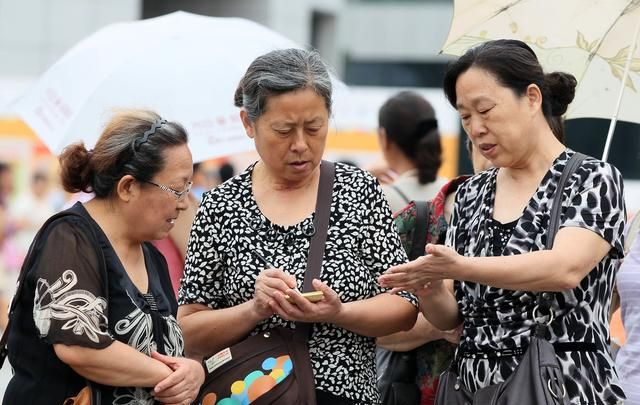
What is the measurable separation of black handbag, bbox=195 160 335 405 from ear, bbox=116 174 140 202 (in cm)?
60

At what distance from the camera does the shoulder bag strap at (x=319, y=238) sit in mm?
3713

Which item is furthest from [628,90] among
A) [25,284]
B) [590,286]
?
[25,284]

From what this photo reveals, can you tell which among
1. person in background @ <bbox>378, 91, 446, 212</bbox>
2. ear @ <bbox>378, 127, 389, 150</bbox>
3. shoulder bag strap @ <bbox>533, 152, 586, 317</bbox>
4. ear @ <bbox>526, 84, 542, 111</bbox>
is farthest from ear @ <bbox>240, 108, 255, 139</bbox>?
ear @ <bbox>378, 127, 389, 150</bbox>

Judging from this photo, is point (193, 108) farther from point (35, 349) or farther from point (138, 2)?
point (138, 2)

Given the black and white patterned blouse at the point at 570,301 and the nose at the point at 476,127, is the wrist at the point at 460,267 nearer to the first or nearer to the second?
the black and white patterned blouse at the point at 570,301

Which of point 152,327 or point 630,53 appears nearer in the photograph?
point 152,327

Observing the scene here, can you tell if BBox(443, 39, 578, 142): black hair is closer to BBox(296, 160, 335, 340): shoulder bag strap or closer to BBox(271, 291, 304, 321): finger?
BBox(296, 160, 335, 340): shoulder bag strap

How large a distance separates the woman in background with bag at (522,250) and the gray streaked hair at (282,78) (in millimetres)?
436

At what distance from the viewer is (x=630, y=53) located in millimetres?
4203

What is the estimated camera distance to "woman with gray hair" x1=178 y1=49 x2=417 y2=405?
3.73 metres

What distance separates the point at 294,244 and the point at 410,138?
2.24 m

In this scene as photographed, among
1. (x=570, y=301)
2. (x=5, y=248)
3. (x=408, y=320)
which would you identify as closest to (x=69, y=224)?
(x=408, y=320)

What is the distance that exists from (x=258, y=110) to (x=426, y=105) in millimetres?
2273

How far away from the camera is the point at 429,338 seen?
14.0 feet
